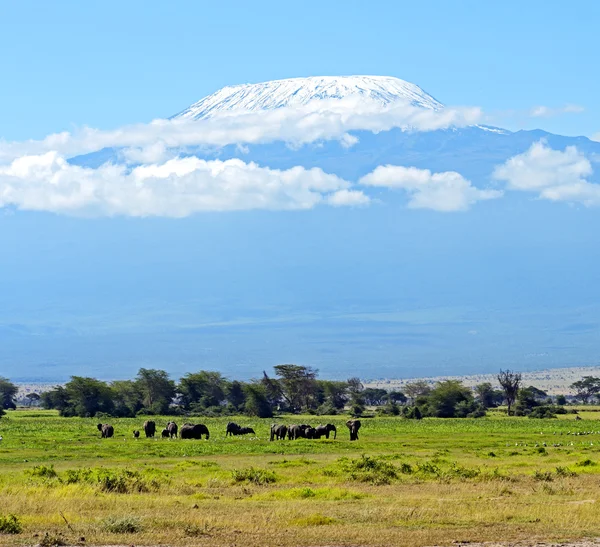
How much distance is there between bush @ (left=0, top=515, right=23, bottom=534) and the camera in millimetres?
19234

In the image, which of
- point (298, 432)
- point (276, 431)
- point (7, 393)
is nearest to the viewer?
point (276, 431)

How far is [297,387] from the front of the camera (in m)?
98.8

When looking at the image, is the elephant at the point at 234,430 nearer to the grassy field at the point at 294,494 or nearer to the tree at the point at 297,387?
the grassy field at the point at 294,494

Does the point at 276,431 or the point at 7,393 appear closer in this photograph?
the point at 276,431

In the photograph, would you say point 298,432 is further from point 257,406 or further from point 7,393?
point 7,393

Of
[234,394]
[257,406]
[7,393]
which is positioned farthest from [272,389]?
[7,393]

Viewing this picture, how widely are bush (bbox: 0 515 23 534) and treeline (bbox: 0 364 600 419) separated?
61.6m

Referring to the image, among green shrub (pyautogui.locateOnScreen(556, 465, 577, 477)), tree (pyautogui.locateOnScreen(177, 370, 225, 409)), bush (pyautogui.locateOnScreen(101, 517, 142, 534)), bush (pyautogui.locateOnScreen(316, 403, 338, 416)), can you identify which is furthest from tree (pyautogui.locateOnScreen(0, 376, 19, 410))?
bush (pyautogui.locateOnScreen(101, 517, 142, 534))

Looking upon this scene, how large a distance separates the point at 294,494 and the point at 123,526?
688 cm

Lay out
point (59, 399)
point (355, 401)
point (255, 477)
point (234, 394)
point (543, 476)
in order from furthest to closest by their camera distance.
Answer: point (355, 401) → point (234, 394) → point (59, 399) → point (543, 476) → point (255, 477)

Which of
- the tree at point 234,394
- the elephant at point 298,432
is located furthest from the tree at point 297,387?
the elephant at point 298,432

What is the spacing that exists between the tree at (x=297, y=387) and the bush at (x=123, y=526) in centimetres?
7790

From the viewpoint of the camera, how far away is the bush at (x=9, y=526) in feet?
63.1

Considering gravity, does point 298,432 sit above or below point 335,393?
below
